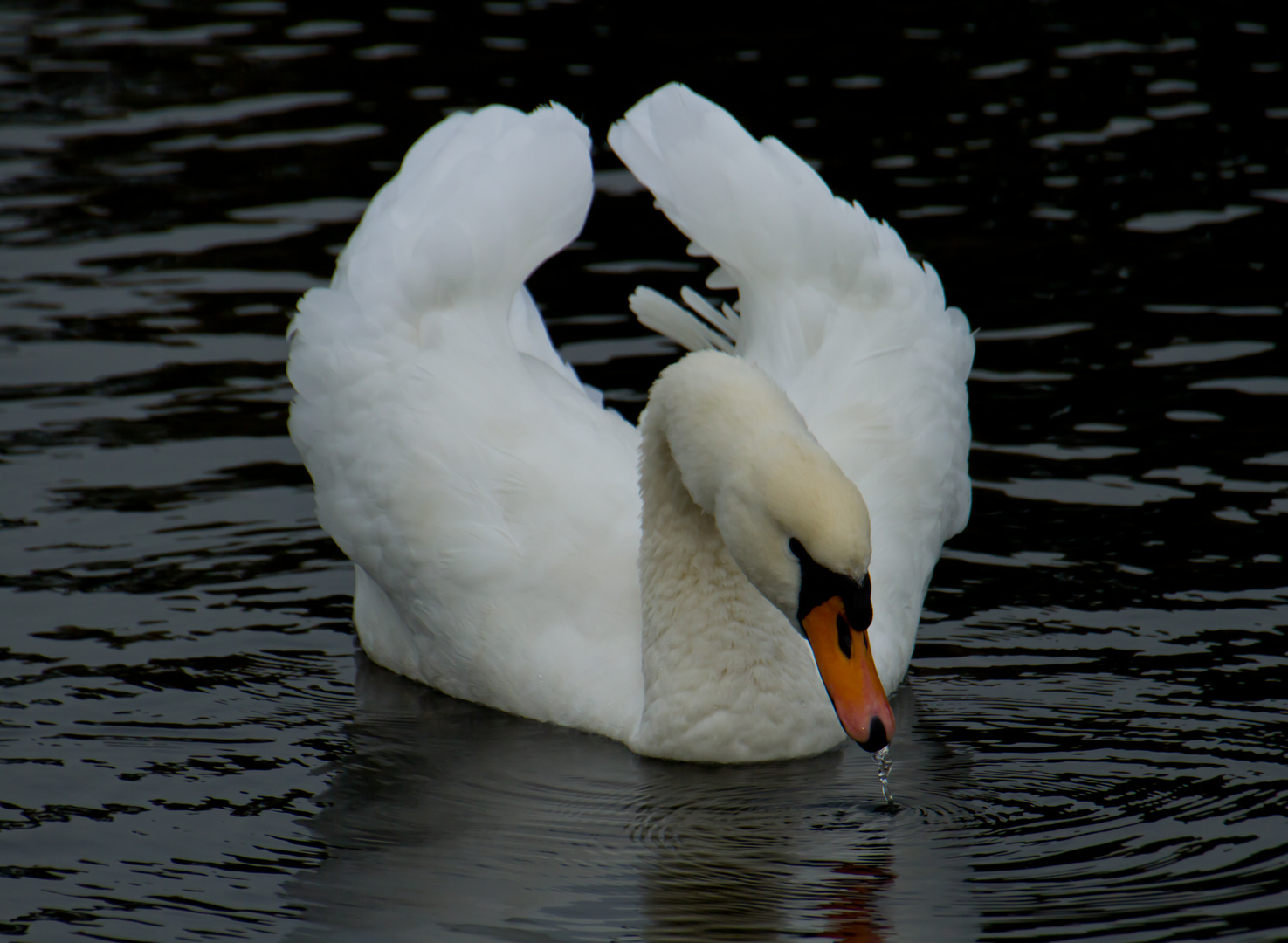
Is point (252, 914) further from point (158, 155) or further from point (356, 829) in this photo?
point (158, 155)

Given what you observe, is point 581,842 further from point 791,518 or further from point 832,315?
point 832,315

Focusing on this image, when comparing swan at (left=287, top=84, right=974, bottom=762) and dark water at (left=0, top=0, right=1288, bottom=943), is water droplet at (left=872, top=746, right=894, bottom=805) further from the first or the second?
swan at (left=287, top=84, right=974, bottom=762)

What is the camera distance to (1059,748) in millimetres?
6887

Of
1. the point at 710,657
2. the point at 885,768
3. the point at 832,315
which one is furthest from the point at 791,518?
the point at 832,315

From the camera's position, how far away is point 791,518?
598cm

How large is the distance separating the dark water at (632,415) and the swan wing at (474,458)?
25 cm

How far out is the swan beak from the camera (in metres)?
6.02

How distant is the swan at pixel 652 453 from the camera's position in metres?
6.35

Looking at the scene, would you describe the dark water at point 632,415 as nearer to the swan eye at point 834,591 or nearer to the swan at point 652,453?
the swan at point 652,453

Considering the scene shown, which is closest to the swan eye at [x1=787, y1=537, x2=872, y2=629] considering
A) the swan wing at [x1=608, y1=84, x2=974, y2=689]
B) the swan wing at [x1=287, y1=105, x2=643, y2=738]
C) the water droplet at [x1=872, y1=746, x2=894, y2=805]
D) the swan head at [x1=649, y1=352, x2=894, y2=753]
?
the swan head at [x1=649, y1=352, x2=894, y2=753]

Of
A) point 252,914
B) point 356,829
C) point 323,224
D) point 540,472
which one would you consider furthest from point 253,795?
point 323,224

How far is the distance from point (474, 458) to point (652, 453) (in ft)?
2.67

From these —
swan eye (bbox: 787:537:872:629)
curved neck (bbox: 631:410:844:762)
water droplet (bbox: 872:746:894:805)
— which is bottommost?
water droplet (bbox: 872:746:894:805)

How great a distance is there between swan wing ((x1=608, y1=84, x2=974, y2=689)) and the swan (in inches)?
0.5
